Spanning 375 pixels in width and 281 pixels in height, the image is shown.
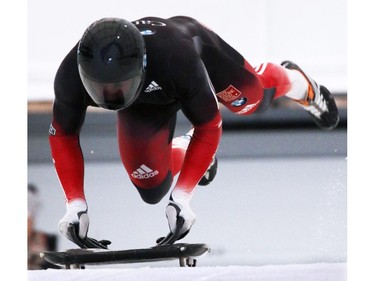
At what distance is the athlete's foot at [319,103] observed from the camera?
3.21 metres

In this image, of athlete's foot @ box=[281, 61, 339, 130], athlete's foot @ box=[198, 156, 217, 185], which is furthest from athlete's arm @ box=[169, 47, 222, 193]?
athlete's foot @ box=[281, 61, 339, 130]

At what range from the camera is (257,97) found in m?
2.90

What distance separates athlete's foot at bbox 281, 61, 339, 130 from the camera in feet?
10.5

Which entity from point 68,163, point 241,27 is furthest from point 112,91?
point 241,27

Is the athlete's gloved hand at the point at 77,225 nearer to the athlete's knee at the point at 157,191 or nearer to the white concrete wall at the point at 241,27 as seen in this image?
the athlete's knee at the point at 157,191

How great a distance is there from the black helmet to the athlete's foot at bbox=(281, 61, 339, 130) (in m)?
0.97

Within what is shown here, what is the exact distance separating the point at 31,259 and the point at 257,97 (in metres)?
0.82

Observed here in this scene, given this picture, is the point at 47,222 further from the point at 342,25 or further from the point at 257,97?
the point at 342,25

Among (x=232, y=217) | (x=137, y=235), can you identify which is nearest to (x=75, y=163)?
(x=137, y=235)

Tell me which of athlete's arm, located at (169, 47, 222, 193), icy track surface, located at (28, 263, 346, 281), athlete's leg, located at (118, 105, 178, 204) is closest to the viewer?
icy track surface, located at (28, 263, 346, 281)

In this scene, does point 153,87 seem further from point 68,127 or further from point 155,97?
point 68,127

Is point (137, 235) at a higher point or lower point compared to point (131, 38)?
lower


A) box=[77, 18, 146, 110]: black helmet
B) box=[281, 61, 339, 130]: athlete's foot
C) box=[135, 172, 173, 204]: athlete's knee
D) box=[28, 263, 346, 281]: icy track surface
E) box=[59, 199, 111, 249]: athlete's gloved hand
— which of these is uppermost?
box=[77, 18, 146, 110]: black helmet

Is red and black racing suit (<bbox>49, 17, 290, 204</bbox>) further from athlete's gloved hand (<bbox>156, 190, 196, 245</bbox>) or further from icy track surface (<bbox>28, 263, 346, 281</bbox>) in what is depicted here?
icy track surface (<bbox>28, 263, 346, 281</bbox>)
